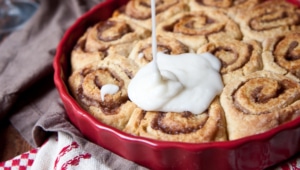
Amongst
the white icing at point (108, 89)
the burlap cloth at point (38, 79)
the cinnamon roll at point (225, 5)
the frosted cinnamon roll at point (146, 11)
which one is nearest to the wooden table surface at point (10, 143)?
the burlap cloth at point (38, 79)

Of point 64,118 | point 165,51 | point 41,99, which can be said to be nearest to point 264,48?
point 165,51

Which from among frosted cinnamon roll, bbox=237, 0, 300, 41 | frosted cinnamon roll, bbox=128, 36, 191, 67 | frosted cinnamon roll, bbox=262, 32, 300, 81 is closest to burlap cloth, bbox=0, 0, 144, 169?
frosted cinnamon roll, bbox=128, 36, 191, 67

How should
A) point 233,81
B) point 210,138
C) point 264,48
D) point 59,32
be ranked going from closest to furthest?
point 210,138
point 233,81
point 264,48
point 59,32

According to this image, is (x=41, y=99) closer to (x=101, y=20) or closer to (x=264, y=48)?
(x=101, y=20)

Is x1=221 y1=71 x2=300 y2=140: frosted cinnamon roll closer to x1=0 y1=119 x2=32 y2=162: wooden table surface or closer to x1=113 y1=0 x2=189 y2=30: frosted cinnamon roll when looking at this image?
x1=113 y1=0 x2=189 y2=30: frosted cinnamon roll

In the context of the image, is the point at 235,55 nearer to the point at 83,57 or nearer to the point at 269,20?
the point at 269,20

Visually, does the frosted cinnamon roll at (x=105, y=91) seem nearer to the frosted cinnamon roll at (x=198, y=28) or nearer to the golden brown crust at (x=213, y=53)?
the golden brown crust at (x=213, y=53)
